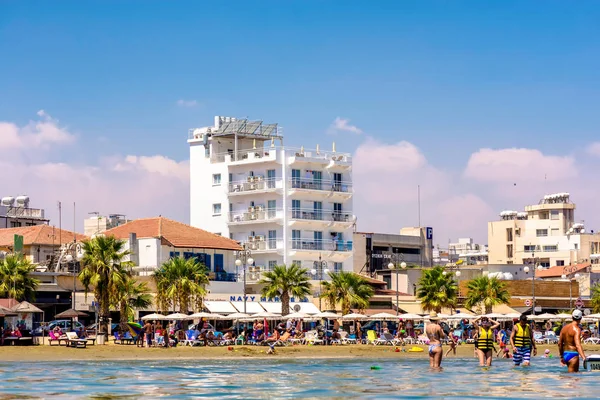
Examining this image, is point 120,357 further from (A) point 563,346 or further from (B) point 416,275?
(B) point 416,275

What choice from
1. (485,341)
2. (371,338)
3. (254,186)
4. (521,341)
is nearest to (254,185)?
(254,186)

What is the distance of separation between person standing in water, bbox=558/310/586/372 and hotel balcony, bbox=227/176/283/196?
62769mm

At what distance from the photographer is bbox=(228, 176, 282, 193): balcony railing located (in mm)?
91750

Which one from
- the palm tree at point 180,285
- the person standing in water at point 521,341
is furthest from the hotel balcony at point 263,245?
the person standing in water at point 521,341

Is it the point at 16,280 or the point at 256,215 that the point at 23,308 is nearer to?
the point at 16,280

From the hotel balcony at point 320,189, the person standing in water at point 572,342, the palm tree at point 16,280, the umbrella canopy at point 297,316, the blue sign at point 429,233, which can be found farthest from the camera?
the blue sign at point 429,233

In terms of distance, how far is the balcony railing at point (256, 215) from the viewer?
299ft

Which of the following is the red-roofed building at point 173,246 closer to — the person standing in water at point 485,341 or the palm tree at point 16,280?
the palm tree at point 16,280

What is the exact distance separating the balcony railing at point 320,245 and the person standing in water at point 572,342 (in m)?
61.9

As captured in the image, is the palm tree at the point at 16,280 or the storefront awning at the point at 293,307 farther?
the storefront awning at the point at 293,307

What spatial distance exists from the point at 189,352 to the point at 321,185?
41278 millimetres

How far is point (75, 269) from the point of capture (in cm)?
7469

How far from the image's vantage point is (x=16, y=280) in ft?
219

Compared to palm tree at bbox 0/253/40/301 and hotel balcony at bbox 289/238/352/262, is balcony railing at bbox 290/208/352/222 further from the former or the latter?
palm tree at bbox 0/253/40/301
